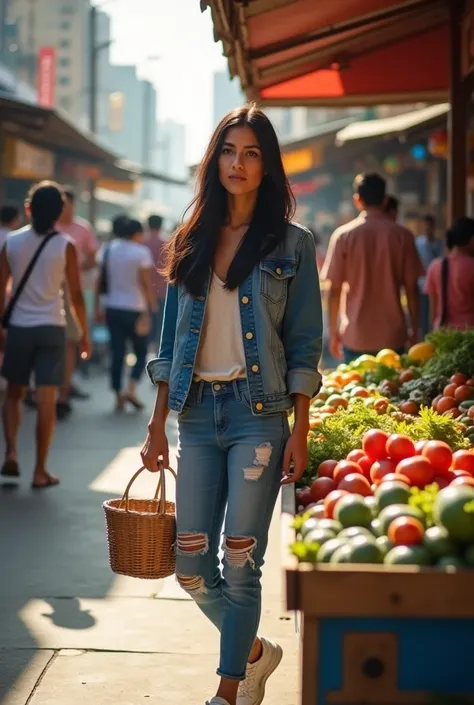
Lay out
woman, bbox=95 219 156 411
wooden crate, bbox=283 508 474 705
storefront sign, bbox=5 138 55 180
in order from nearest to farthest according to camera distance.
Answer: wooden crate, bbox=283 508 474 705, woman, bbox=95 219 156 411, storefront sign, bbox=5 138 55 180

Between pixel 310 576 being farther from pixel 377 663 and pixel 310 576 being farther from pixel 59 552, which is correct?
pixel 59 552

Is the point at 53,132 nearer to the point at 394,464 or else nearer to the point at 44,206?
the point at 44,206

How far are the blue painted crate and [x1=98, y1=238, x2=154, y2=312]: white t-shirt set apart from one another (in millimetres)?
11326

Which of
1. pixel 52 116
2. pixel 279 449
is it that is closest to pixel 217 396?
pixel 279 449

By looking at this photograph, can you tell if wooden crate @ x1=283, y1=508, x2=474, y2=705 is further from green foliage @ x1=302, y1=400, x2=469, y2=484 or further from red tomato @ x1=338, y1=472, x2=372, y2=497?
green foliage @ x1=302, y1=400, x2=469, y2=484

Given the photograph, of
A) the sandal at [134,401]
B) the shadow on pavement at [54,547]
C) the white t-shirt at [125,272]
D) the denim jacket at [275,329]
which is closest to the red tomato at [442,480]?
the denim jacket at [275,329]

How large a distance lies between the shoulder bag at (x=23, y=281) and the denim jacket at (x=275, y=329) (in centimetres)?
491

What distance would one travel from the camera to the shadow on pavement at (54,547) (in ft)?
19.5

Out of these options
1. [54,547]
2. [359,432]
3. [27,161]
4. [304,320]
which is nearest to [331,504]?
[304,320]

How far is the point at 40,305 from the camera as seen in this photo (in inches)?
369

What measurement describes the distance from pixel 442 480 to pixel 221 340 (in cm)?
87

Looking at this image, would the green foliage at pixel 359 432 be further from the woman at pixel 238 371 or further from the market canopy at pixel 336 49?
the market canopy at pixel 336 49

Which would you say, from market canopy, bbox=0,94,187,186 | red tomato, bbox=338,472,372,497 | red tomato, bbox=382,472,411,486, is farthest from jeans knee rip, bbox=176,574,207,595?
market canopy, bbox=0,94,187,186

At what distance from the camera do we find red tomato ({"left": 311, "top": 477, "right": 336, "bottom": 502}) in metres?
4.81
